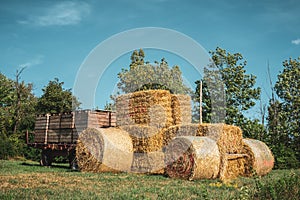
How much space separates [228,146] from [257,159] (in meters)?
1.36

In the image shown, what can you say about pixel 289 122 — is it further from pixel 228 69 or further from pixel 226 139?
pixel 226 139

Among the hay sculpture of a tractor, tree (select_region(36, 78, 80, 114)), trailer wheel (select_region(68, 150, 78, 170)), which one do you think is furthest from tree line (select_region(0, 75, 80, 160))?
the hay sculpture of a tractor

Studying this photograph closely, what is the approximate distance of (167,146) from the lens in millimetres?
11930

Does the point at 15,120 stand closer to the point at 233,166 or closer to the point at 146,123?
the point at 146,123

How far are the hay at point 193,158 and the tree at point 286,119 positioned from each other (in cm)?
862

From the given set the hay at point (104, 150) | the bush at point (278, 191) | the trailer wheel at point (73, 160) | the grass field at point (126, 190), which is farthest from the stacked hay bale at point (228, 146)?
the trailer wheel at point (73, 160)

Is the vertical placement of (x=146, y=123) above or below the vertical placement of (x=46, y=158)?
above

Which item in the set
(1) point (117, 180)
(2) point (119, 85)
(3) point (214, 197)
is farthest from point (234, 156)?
(2) point (119, 85)

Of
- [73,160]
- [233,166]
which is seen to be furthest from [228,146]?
[73,160]

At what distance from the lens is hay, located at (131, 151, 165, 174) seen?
12617 millimetres

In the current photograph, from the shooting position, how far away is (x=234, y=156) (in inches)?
486

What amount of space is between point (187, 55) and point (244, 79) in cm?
1111

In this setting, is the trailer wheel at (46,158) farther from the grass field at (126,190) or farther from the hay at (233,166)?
the hay at (233,166)

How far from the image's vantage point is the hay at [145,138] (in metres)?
12.9
